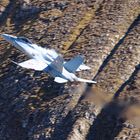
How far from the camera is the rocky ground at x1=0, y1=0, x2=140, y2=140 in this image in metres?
79.9

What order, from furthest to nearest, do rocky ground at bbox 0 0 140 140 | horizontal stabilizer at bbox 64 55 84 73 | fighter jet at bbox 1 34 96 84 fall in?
horizontal stabilizer at bbox 64 55 84 73
fighter jet at bbox 1 34 96 84
rocky ground at bbox 0 0 140 140

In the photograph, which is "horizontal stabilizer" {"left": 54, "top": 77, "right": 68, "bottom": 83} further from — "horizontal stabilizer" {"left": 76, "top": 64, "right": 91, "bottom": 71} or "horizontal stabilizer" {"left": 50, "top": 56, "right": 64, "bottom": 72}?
"horizontal stabilizer" {"left": 76, "top": 64, "right": 91, "bottom": 71}

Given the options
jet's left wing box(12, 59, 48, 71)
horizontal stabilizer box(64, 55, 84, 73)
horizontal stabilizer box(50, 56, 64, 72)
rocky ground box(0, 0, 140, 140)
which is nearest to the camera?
rocky ground box(0, 0, 140, 140)

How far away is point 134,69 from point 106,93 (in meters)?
7.42

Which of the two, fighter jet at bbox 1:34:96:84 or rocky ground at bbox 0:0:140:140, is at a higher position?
fighter jet at bbox 1:34:96:84

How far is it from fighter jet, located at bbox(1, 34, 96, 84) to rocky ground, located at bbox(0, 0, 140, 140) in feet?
14.1

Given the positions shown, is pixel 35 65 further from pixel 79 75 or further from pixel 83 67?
pixel 79 75

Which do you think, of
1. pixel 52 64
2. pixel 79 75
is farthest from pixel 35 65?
pixel 79 75

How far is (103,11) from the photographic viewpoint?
349 ft

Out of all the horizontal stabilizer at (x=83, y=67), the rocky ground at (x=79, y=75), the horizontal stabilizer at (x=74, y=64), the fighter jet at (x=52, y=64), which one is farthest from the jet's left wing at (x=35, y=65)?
the rocky ground at (x=79, y=75)

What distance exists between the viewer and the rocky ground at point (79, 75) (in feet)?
262

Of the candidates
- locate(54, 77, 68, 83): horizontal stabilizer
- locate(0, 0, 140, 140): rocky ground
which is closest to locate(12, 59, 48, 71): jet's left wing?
locate(54, 77, 68, 83): horizontal stabilizer

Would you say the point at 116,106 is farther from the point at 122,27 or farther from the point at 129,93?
the point at 122,27

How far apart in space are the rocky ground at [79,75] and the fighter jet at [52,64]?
4289 millimetres
